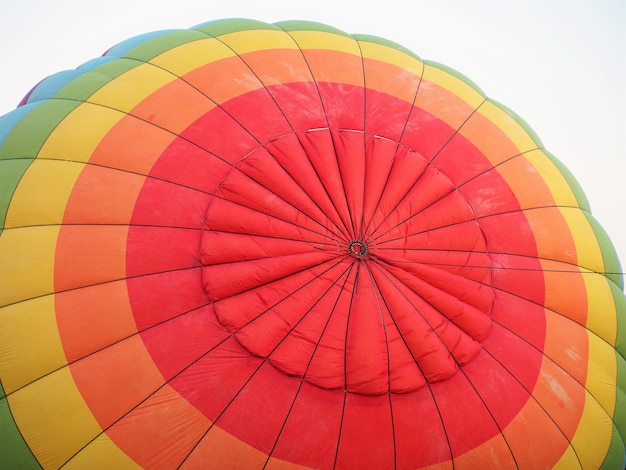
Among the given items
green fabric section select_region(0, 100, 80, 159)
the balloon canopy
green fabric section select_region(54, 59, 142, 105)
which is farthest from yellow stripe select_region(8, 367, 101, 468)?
green fabric section select_region(54, 59, 142, 105)

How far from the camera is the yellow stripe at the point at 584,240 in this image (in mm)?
4953

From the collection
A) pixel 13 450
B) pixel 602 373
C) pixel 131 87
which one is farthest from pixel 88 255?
pixel 602 373

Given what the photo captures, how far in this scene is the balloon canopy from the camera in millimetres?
3492

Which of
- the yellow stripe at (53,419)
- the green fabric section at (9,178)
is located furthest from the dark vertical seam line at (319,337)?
the green fabric section at (9,178)

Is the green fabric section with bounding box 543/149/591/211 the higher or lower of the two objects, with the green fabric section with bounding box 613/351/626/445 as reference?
higher

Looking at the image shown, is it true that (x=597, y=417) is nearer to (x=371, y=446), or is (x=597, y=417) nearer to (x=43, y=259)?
(x=371, y=446)

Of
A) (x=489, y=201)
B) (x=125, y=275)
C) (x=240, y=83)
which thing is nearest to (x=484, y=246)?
(x=489, y=201)

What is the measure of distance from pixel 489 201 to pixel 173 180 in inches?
121

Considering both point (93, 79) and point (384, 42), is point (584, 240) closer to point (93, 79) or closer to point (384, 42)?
point (384, 42)

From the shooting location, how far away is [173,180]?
4.10 m

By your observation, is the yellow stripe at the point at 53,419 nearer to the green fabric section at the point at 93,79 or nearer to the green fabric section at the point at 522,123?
the green fabric section at the point at 93,79

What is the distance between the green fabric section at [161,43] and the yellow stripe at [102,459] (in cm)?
365

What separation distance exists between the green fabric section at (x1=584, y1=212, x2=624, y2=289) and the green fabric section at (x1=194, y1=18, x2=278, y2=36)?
4319 mm

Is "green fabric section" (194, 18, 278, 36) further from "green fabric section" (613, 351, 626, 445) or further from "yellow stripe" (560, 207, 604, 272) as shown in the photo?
"green fabric section" (613, 351, 626, 445)
